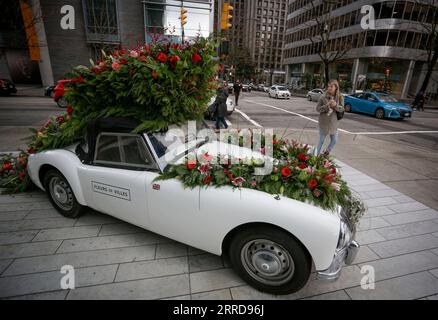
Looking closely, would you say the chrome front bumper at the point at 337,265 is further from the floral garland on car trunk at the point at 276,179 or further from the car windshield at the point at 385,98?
the car windshield at the point at 385,98

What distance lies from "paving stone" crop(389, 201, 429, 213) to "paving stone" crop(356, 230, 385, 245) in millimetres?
1052

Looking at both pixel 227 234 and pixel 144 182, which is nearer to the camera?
pixel 227 234

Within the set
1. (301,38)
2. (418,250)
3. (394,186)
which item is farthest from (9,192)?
(301,38)

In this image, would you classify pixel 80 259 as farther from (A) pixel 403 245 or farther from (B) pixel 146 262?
(A) pixel 403 245

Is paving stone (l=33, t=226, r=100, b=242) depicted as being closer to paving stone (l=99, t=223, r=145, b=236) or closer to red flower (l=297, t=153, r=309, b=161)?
paving stone (l=99, t=223, r=145, b=236)

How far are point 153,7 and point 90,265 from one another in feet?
93.9

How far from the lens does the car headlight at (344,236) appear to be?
204 cm

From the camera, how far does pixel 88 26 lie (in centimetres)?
2394

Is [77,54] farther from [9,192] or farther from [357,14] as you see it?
[357,14]

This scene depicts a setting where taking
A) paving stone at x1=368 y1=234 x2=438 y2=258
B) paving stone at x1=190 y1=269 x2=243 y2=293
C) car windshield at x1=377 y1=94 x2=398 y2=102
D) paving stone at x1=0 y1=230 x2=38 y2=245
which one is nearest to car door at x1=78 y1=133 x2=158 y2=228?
paving stone at x1=190 y1=269 x2=243 y2=293

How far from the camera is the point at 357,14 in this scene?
37375 mm

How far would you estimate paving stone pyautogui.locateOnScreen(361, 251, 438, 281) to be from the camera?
2590 mm

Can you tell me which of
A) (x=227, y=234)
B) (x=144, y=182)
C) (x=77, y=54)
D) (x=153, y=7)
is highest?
(x=153, y=7)

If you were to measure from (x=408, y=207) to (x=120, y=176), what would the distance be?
4741 mm
